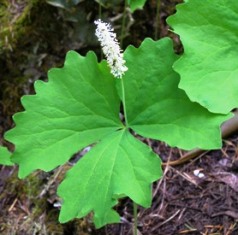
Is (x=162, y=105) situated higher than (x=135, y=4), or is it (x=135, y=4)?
(x=135, y=4)

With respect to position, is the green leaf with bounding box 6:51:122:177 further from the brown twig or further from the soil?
the brown twig

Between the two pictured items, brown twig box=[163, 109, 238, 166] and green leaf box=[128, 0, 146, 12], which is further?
brown twig box=[163, 109, 238, 166]

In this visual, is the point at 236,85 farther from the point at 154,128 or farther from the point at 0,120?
the point at 0,120

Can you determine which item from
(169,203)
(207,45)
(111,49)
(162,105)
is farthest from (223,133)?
(111,49)

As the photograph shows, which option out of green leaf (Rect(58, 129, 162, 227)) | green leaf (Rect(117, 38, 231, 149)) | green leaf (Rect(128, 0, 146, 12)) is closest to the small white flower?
green leaf (Rect(117, 38, 231, 149))

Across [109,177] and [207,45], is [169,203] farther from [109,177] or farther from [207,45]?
[207,45]

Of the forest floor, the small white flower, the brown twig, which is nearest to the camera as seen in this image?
the small white flower

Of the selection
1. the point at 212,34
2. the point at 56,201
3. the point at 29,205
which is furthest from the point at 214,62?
the point at 29,205
